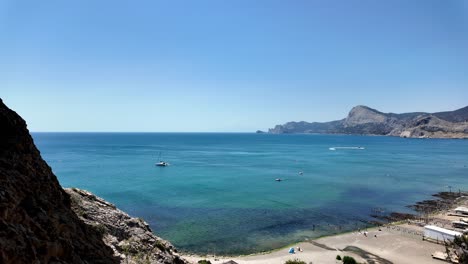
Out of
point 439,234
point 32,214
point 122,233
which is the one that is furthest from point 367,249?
point 32,214

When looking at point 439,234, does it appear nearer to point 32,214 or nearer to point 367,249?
point 367,249

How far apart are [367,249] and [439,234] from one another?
12.7 m

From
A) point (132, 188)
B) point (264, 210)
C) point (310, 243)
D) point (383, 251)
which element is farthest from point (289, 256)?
point (132, 188)

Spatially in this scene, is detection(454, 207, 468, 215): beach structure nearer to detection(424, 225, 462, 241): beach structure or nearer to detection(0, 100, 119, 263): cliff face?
detection(424, 225, 462, 241): beach structure

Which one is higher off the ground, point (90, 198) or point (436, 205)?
point (90, 198)

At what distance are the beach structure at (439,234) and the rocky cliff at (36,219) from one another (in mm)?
46095

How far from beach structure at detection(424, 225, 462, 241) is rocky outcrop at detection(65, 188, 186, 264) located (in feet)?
144

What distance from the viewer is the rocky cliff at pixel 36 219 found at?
8.80 meters

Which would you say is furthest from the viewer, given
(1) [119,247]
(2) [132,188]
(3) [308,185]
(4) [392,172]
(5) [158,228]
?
(4) [392,172]

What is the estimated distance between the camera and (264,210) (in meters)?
60.6

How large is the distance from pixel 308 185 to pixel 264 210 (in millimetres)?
30744

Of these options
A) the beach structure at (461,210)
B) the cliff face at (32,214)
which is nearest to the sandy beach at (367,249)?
the beach structure at (461,210)

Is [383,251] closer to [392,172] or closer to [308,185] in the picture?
[308,185]

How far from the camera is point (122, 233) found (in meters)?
17.7
